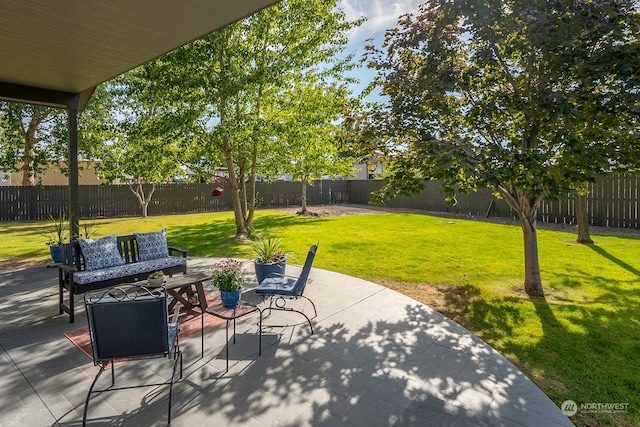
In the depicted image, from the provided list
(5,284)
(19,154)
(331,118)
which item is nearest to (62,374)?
(5,284)

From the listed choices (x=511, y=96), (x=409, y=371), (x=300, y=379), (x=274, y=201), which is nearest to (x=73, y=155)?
(x=300, y=379)

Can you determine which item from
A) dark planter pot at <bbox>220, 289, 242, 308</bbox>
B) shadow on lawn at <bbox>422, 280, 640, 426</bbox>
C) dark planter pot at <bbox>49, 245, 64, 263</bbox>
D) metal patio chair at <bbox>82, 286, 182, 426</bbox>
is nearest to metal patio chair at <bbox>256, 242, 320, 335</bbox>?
dark planter pot at <bbox>220, 289, 242, 308</bbox>

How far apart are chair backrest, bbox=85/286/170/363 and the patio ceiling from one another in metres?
2.70

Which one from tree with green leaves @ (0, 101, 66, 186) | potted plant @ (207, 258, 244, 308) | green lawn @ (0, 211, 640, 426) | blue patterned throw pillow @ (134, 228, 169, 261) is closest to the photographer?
green lawn @ (0, 211, 640, 426)

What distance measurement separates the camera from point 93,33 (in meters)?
3.95

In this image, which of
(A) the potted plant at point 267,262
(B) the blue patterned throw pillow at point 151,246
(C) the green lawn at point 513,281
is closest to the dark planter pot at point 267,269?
(A) the potted plant at point 267,262

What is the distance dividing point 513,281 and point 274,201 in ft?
57.5

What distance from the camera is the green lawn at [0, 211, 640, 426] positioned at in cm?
322

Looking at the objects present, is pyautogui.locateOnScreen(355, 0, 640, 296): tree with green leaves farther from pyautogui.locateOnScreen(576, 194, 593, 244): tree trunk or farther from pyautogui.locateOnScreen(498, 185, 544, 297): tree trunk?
pyautogui.locateOnScreen(576, 194, 593, 244): tree trunk

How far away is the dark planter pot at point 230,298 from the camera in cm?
388

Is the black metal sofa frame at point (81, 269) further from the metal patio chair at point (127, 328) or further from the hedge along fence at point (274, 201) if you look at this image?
the hedge along fence at point (274, 201)

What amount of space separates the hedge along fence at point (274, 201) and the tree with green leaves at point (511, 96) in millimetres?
5698

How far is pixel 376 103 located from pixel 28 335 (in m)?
5.36

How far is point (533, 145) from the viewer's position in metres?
4.92
